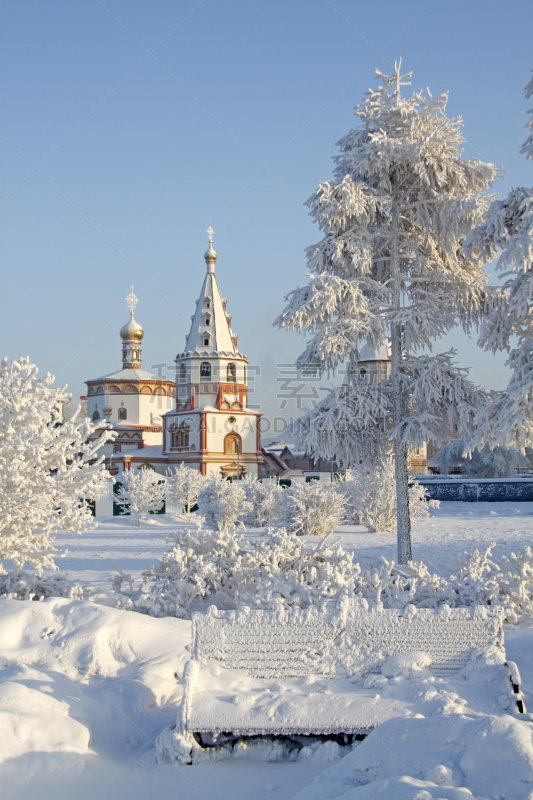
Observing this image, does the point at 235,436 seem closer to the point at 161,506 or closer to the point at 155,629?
the point at 161,506

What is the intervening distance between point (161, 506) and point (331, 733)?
60.8 feet

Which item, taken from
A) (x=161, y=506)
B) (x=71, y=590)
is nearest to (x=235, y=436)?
(x=161, y=506)

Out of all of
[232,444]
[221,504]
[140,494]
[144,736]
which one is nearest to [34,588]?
[144,736]

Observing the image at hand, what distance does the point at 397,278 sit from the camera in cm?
900

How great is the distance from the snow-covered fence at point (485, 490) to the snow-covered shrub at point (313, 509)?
389 inches

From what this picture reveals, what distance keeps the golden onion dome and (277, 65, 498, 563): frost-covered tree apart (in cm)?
5117

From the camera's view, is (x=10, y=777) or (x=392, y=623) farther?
(x=392, y=623)

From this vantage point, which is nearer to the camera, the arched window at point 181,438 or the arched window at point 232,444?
the arched window at point 232,444

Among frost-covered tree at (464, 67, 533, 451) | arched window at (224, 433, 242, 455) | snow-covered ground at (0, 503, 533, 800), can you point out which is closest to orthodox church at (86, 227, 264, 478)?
arched window at (224, 433, 242, 455)

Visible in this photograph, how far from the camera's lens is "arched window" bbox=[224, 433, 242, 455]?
45.2m

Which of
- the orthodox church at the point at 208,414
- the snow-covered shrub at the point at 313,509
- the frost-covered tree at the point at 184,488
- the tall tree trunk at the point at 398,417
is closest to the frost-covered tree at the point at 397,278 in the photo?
the tall tree trunk at the point at 398,417

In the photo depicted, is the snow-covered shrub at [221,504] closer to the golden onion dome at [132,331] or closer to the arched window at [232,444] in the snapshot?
the arched window at [232,444]

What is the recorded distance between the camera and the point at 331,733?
3082mm

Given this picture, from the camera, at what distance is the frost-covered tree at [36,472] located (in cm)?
546
